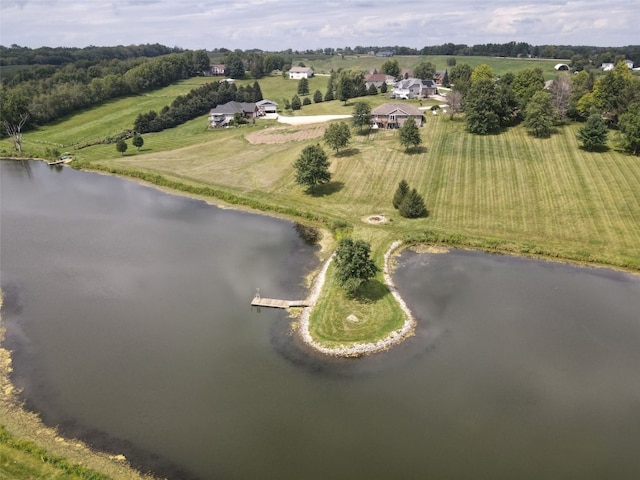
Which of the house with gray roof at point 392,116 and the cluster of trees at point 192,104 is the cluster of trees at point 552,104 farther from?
the cluster of trees at point 192,104

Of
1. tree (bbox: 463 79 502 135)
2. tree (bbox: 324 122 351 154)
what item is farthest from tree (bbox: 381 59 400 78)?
tree (bbox: 324 122 351 154)

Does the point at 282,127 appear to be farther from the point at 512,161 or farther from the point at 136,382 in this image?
the point at 136,382

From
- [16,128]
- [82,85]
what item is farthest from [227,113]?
[82,85]

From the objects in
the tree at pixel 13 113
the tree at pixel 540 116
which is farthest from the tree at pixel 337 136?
the tree at pixel 13 113

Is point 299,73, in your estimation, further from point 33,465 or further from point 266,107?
point 33,465

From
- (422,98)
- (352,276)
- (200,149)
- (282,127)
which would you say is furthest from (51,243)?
(422,98)

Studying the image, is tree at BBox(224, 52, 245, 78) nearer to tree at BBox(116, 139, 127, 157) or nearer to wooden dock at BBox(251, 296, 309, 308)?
tree at BBox(116, 139, 127, 157)
